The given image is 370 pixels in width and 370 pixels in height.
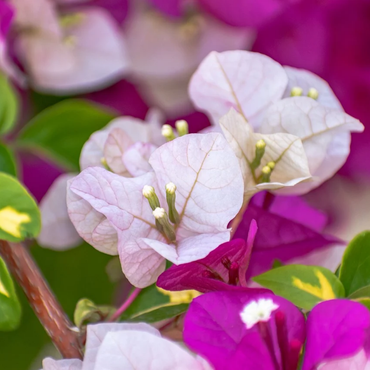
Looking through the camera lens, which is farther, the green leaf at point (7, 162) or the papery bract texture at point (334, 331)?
the green leaf at point (7, 162)

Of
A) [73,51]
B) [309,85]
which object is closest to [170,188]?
[309,85]

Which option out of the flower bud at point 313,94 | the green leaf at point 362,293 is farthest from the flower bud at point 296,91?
the green leaf at point 362,293

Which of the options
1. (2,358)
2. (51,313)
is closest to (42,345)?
(2,358)

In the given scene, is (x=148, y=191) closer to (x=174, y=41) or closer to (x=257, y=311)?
(x=257, y=311)

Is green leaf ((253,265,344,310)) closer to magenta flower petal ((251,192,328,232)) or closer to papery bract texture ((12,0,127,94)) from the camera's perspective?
magenta flower petal ((251,192,328,232))

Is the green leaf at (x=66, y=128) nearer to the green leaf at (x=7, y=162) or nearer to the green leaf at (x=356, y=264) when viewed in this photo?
the green leaf at (x=7, y=162)

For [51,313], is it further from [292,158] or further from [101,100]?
[101,100]
